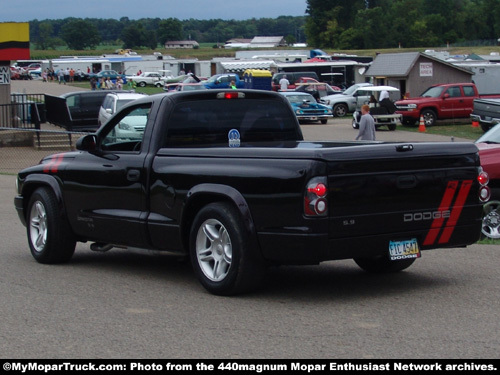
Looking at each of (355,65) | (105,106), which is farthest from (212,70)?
(105,106)

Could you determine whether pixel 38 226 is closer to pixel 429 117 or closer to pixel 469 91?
pixel 429 117

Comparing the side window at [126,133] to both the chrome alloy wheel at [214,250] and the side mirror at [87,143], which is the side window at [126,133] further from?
the chrome alloy wheel at [214,250]

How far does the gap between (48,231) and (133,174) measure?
160 cm

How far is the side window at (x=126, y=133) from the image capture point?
890cm

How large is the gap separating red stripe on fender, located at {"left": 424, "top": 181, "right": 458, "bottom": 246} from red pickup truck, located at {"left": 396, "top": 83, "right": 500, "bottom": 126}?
32.1 m

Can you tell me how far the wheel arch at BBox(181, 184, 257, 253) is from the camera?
7.21 metres

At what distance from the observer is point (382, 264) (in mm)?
8602

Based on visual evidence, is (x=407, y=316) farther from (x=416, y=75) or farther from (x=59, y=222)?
(x=416, y=75)

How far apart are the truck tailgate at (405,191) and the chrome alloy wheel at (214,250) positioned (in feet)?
3.49

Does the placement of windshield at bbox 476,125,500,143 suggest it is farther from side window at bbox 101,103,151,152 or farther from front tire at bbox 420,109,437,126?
front tire at bbox 420,109,437,126

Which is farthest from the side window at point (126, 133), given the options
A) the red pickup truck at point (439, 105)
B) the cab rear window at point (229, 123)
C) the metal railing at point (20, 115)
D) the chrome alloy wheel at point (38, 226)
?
the red pickup truck at point (439, 105)

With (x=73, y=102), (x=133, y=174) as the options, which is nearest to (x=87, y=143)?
(x=133, y=174)

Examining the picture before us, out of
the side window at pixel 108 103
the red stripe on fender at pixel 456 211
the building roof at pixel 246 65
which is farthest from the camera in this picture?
the building roof at pixel 246 65

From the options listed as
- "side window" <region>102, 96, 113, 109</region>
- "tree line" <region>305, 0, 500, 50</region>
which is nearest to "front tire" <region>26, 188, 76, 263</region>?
"side window" <region>102, 96, 113, 109</region>
